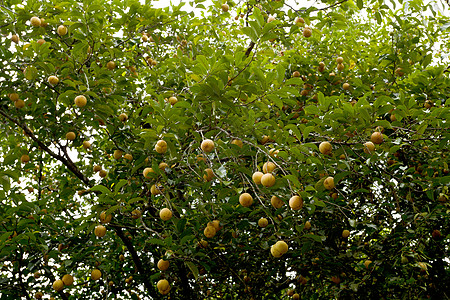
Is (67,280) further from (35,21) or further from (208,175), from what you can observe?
(35,21)

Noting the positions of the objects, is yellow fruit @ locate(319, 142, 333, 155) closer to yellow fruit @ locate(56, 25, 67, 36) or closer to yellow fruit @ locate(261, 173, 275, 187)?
yellow fruit @ locate(261, 173, 275, 187)

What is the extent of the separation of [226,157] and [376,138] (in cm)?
102

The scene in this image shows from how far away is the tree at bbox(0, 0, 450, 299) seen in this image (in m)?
2.34

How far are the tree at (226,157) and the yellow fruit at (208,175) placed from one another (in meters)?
0.02

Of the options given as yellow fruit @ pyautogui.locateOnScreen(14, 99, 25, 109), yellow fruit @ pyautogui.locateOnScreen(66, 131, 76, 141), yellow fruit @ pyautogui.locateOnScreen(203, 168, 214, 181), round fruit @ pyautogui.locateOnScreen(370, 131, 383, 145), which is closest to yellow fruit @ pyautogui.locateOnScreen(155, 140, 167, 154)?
yellow fruit @ pyautogui.locateOnScreen(203, 168, 214, 181)

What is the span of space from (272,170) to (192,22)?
9.70ft

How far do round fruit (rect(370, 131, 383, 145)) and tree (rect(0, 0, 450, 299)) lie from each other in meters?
0.01

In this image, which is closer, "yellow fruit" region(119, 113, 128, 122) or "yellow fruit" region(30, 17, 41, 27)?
"yellow fruit" region(30, 17, 41, 27)

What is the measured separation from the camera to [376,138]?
250 cm

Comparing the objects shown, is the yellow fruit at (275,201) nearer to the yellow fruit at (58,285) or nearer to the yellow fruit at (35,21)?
the yellow fruit at (58,285)

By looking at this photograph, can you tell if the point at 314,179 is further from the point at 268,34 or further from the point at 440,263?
the point at 440,263

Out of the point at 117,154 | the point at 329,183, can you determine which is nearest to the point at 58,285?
the point at 117,154

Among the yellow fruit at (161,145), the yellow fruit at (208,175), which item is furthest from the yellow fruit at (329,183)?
the yellow fruit at (161,145)

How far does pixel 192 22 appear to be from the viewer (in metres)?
4.38
